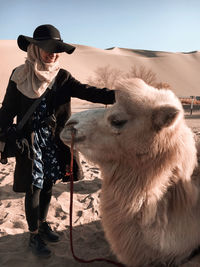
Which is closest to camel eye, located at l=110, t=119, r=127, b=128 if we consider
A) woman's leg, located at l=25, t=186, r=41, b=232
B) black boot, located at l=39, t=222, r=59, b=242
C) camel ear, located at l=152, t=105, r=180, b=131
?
camel ear, located at l=152, t=105, r=180, b=131

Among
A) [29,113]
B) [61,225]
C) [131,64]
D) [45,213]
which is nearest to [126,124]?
[29,113]

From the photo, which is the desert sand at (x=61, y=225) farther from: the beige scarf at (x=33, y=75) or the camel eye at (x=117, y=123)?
the beige scarf at (x=33, y=75)

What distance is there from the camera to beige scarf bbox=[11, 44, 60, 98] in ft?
7.77

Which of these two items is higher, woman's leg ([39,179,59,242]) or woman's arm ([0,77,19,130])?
woman's arm ([0,77,19,130])

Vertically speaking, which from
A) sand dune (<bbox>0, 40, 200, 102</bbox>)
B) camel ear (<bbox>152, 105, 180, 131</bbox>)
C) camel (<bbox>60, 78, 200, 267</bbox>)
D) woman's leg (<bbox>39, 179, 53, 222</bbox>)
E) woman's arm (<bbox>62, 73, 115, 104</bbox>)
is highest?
sand dune (<bbox>0, 40, 200, 102</bbox>)

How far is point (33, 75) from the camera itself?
7.84ft

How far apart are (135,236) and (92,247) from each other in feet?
4.13

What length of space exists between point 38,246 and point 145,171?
1683 mm

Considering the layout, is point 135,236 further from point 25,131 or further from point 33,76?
point 33,76

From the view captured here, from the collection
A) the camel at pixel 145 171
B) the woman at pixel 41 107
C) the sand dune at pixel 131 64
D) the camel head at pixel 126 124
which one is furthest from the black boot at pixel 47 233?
the sand dune at pixel 131 64

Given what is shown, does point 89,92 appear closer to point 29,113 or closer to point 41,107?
point 41,107

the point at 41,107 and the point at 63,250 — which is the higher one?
the point at 41,107

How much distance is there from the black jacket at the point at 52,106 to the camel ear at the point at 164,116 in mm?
895

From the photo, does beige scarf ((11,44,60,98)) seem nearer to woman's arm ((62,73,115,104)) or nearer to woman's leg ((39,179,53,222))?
woman's arm ((62,73,115,104))
